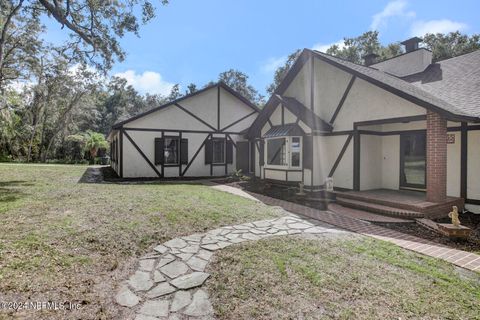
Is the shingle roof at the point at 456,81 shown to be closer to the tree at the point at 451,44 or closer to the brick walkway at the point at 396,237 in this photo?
the brick walkway at the point at 396,237

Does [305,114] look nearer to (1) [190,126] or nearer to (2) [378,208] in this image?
(2) [378,208]

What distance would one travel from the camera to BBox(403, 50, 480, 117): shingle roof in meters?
7.76

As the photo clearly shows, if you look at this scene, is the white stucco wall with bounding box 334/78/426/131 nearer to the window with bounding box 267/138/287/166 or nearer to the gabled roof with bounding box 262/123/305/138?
the gabled roof with bounding box 262/123/305/138

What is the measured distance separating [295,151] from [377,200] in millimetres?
3764

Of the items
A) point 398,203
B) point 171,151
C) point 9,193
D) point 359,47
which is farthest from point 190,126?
point 359,47

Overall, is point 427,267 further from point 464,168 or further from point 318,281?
point 464,168

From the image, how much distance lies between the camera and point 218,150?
16109 millimetres

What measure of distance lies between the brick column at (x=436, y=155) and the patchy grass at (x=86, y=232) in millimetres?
4144

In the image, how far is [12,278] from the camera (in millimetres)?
3229

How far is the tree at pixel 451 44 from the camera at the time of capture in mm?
25797

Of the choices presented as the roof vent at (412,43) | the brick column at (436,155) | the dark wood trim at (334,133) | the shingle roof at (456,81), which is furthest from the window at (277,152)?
the roof vent at (412,43)

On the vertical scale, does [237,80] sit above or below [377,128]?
above

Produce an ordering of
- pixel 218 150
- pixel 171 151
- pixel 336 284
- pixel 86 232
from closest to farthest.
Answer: pixel 336 284 < pixel 86 232 < pixel 171 151 < pixel 218 150

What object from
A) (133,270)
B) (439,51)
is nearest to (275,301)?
(133,270)
